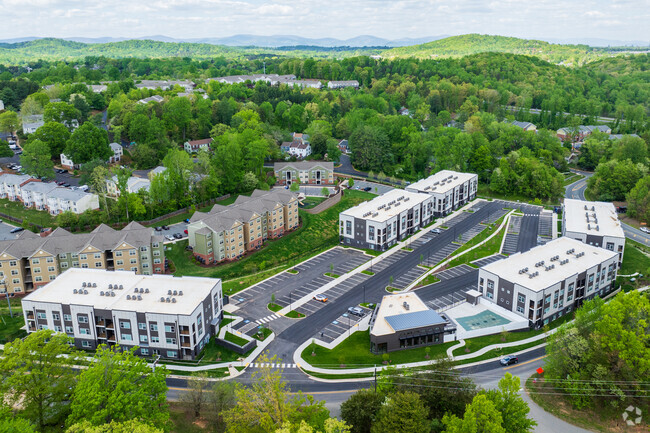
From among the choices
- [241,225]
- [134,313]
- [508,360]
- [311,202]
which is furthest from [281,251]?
[508,360]

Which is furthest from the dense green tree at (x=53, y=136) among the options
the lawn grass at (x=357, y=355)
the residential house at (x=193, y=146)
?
the lawn grass at (x=357, y=355)

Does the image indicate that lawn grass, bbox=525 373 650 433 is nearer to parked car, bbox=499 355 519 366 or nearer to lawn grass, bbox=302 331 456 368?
parked car, bbox=499 355 519 366

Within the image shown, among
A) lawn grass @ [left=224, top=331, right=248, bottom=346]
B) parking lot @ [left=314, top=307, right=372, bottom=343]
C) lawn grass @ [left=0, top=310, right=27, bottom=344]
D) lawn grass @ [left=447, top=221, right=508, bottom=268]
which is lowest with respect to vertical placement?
parking lot @ [left=314, top=307, right=372, bottom=343]

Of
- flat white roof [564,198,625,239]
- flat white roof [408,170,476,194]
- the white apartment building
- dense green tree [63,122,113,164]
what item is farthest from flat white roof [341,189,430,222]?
dense green tree [63,122,113,164]

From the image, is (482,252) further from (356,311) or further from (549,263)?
(356,311)

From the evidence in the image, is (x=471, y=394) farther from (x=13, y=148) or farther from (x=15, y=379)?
(x=13, y=148)
